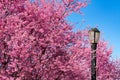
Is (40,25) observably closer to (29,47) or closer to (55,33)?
(55,33)

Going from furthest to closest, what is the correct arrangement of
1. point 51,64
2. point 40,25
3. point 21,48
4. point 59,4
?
point 59,4 → point 40,25 → point 51,64 → point 21,48

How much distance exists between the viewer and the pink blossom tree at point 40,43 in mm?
15875

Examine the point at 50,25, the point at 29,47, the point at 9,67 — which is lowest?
the point at 9,67

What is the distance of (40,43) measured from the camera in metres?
16.9

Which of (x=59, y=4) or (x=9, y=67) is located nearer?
(x=9, y=67)

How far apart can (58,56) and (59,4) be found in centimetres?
358

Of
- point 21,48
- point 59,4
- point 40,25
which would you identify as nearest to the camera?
point 21,48

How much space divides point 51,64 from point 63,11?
12.0ft

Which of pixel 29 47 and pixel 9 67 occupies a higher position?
pixel 29 47

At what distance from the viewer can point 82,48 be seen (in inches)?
755

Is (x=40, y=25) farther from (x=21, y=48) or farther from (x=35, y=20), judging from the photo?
(x=21, y=48)

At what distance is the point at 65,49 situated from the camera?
18.5m

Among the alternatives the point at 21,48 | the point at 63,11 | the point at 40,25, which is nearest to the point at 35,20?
the point at 40,25

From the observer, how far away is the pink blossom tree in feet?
52.1
